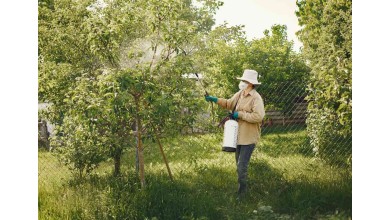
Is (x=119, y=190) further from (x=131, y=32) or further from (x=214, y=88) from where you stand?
(x=214, y=88)

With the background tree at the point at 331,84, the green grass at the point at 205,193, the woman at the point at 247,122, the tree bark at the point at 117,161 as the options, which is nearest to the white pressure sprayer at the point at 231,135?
the woman at the point at 247,122

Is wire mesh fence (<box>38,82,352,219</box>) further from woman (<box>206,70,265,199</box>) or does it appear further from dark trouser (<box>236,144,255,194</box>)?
woman (<box>206,70,265,199</box>)

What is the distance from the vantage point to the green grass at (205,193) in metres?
4.61

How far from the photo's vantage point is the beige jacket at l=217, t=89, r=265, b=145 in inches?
203

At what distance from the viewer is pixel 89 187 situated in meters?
5.52

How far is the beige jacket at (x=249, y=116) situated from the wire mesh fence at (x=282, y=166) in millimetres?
782

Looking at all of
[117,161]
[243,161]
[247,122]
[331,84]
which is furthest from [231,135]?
[117,161]

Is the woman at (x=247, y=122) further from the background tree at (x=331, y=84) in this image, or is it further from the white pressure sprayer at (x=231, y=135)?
the background tree at (x=331, y=84)

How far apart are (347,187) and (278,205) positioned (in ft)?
3.21

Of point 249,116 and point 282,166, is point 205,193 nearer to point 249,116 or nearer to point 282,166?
point 249,116

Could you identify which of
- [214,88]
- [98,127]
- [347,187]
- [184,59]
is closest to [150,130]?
[98,127]

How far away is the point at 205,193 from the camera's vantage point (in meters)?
5.20

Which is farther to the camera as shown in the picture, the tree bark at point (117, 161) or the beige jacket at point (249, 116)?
the tree bark at point (117, 161)

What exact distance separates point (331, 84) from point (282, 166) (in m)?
2.37
